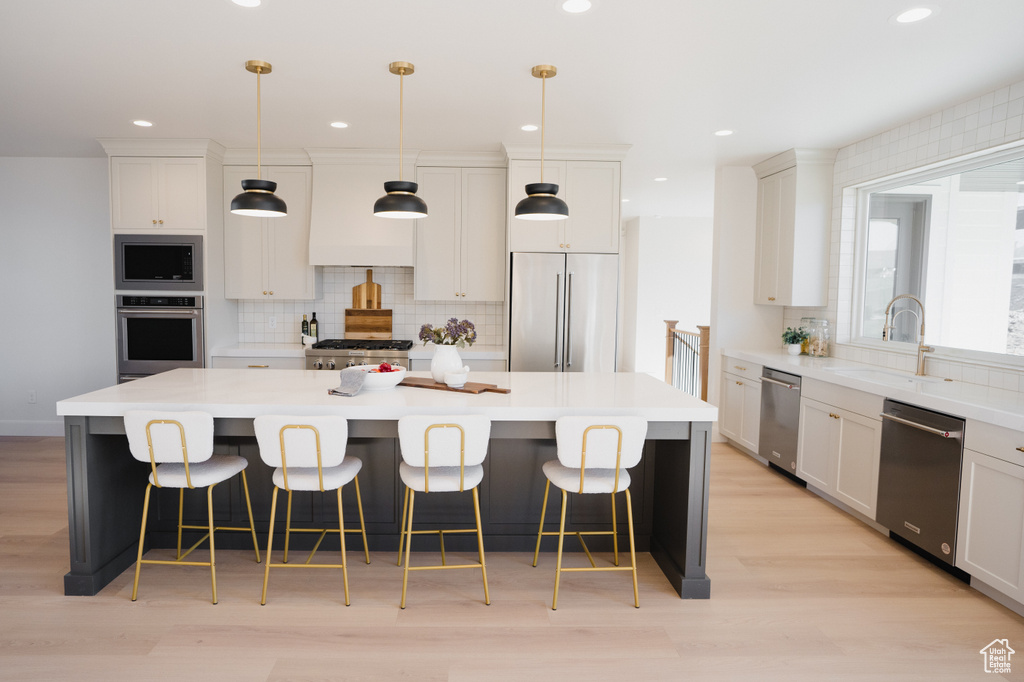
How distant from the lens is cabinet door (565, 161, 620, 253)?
5031 millimetres

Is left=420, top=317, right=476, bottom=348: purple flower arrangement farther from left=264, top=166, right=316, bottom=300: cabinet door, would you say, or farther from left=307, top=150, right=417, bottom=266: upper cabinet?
left=264, top=166, right=316, bottom=300: cabinet door

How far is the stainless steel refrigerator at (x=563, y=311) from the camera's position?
505cm

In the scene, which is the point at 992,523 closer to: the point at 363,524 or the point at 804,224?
the point at 804,224

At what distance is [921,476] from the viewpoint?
3176 mm

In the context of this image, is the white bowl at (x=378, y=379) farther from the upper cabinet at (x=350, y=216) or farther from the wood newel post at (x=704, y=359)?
the wood newel post at (x=704, y=359)

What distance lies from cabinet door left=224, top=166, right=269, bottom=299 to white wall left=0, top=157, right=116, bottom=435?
117 cm

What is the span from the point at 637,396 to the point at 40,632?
9.12ft

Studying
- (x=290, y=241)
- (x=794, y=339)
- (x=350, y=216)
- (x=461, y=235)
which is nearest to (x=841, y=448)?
(x=794, y=339)

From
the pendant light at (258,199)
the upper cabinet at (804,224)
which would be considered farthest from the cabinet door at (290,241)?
the upper cabinet at (804,224)

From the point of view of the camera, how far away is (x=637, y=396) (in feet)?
9.96

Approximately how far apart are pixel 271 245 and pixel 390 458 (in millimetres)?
3003

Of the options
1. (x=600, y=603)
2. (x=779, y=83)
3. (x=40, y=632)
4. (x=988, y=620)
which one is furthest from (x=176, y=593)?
(x=779, y=83)

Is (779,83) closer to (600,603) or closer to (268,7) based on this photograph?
(268,7)

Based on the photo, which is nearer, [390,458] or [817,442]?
[390,458]
